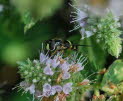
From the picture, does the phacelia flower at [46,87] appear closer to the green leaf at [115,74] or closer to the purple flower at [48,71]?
the purple flower at [48,71]

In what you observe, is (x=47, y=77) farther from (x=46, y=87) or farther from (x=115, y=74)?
(x=115, y=74)

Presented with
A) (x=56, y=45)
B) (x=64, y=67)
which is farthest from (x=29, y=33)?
(x=64, y=67)

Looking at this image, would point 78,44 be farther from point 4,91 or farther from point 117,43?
point 4,91

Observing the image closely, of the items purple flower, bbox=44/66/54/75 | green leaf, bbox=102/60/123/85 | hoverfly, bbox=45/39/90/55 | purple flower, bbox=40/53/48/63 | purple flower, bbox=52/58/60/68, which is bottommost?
green leaf, bbox=102/60/123/85

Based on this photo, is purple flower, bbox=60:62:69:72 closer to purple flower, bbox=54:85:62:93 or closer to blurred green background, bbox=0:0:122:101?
purple flower, bbox=54:85:62:93

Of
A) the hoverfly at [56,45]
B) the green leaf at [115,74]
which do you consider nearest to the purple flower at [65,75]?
the hoverfly at [56,45]

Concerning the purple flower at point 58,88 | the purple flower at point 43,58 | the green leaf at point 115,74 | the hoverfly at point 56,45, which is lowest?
the purple flower at point 58,88

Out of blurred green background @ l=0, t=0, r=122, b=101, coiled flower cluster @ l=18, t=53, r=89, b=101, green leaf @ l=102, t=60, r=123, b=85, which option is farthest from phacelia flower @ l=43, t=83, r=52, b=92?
green leaf @ l=102, t=60, r=123, b=85
